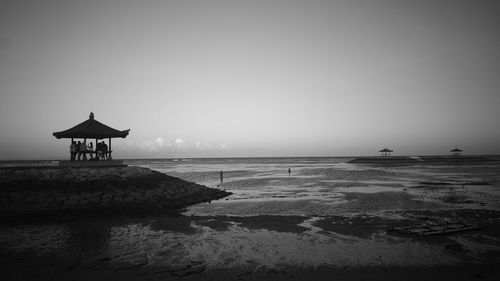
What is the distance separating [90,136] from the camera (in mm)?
25453

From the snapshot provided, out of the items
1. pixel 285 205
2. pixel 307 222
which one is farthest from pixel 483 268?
pixel 285 205

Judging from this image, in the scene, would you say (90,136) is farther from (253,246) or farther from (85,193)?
(253,246)

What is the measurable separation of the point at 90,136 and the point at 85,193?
21.5 ft

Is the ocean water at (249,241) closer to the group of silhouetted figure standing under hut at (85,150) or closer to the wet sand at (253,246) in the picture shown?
the wet sand at (253,246)

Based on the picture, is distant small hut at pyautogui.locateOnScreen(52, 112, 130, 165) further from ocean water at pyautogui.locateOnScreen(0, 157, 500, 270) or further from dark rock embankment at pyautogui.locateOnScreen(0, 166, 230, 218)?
ocean water at pyautogui.locateOnScreen(0, 157, 500, 270)

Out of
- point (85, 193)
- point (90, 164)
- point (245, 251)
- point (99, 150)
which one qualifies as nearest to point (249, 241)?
point (245, 251)

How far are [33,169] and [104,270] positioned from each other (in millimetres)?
17986

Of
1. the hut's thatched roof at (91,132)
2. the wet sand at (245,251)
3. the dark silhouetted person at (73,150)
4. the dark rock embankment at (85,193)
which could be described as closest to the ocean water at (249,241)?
the wet sand at (245,251)

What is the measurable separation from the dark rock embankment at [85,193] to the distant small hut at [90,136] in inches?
125

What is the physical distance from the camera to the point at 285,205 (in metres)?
22.6

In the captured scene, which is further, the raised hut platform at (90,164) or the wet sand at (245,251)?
the raised hut platform at (90,164)

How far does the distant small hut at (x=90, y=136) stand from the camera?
981 inches

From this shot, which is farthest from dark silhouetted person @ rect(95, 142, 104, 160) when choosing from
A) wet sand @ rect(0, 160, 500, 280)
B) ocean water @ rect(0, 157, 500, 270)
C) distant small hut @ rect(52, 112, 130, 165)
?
ocean water @ rect(0, 157, 500, 270)

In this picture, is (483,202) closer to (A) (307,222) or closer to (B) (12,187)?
(A) (307,222)
